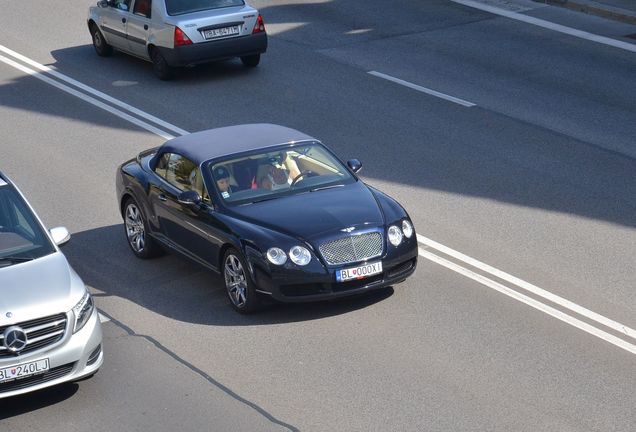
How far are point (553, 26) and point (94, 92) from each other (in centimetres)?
921

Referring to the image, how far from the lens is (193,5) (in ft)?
69.4

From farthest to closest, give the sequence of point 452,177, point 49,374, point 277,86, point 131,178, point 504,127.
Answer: point 277,86
point 504,127
point 452,177
point 131,178
point 49,374

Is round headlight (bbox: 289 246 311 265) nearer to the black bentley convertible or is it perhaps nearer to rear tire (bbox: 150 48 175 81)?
the black bentley convertible

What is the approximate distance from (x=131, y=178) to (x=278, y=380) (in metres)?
4.11

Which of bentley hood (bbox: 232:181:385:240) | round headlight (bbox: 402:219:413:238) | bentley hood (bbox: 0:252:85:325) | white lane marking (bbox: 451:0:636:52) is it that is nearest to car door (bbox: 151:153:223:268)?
bentley hood (bbox: 232:181:385:240)

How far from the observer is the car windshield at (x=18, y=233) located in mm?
10219

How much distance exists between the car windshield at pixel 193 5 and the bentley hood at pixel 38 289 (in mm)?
11508

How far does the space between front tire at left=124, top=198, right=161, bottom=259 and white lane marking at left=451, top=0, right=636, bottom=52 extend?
12.1m

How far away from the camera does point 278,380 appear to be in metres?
10.0

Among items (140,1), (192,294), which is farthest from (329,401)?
(140,1)

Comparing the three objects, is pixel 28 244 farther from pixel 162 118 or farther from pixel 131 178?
pixel 162 118

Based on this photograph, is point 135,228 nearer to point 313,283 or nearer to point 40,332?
point 313,283

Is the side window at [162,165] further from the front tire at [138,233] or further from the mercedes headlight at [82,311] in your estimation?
the mercedes headlight at [82,311]

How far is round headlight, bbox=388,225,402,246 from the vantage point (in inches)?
444
